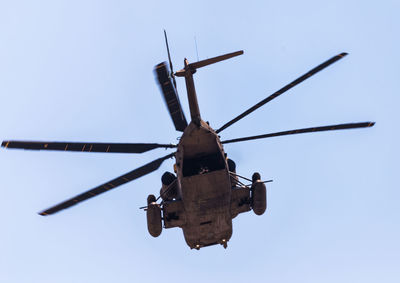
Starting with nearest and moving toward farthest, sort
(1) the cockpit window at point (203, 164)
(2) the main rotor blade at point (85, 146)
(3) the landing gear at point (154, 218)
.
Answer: (2) the main rotor blade at point (85, 146)
(1) the cockpit window at point (203, 164)
(3) the landing gear at point (154, 218)

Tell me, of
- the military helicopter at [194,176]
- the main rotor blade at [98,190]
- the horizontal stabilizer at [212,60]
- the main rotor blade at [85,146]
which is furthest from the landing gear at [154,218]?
the horizontal stabilizer at [212,60]

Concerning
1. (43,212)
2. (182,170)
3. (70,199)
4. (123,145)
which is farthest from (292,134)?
(43,212)

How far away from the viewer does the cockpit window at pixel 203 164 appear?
1970 centimetres

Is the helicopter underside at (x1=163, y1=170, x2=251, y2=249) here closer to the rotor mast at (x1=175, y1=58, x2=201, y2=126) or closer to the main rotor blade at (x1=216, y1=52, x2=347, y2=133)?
the rotor mast at (x1=175, y1=58, x2=201, y2=126)

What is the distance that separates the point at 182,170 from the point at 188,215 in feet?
8.15

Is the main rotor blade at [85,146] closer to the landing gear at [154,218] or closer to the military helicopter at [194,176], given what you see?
the military helicopter at [194,176]

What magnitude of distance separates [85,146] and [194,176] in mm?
4822

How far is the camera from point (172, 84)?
17.5 metres

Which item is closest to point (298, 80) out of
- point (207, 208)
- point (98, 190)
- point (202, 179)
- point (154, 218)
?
point (202, 179)

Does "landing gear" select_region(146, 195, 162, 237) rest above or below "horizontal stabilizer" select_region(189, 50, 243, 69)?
below

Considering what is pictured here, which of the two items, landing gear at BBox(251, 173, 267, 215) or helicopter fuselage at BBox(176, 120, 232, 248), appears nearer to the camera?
helicopter fuselage at BBox(176, 120, 232, 248)

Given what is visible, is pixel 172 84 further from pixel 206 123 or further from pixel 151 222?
pixel 151 222

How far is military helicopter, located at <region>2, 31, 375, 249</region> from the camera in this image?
707 inches

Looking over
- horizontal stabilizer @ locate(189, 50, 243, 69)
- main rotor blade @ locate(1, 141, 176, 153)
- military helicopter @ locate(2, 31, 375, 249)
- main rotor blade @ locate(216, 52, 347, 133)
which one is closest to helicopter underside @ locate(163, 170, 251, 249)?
military helicopter @ locate(2, 31, 375, 249)
